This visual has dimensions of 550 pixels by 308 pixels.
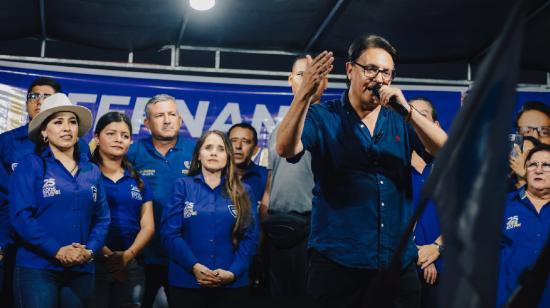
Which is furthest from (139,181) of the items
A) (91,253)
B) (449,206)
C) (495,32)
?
(449,206)

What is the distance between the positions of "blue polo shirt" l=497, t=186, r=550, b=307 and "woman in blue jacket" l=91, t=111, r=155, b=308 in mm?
2668

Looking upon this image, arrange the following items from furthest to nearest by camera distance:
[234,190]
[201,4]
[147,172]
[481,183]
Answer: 1. [201,4]
2. [147,172]
3. [234,190]
4. [481,183]

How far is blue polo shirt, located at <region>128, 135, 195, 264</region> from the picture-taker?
5.33 m

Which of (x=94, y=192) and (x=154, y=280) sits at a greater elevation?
(x=94, y=192)

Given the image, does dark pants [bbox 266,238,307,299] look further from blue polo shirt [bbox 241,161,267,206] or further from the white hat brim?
the white hat brim

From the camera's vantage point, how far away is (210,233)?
4.65 m

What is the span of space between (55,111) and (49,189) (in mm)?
669

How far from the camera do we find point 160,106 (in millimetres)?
5664

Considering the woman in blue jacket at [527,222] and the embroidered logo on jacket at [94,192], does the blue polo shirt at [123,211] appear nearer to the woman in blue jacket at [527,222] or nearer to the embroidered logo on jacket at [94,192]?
the embroidered logo on jacket at [94,192]

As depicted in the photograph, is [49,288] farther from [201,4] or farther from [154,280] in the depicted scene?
[201,4]

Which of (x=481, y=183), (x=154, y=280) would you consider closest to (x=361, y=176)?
(x=481, y=183)

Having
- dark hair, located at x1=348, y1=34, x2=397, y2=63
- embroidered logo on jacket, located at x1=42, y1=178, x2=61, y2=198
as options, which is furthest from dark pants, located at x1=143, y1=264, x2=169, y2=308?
dark hair, located at x1=348, y1=34, x2=397, y2=63

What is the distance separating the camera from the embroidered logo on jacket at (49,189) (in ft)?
14.0

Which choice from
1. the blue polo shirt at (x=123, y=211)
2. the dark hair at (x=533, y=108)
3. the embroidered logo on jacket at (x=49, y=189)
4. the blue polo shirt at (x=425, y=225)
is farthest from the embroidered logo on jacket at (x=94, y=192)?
the dark hair at (x=533, y=108)
